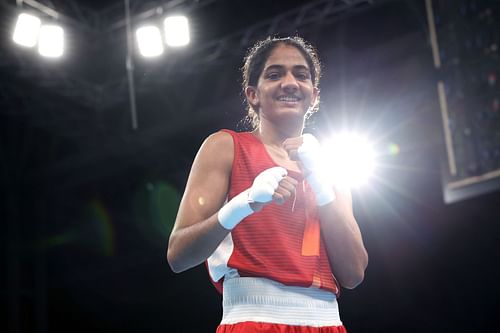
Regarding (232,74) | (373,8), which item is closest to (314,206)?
(373,8)

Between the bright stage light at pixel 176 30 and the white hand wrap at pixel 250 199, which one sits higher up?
the bright stage light at pixel 176 30

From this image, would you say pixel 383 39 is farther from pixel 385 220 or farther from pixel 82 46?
pixel 82 46

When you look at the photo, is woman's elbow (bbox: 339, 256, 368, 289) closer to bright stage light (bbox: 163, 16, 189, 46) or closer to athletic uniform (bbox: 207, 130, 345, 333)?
athletic uniform (bbox: 207, 130, 345, 333)

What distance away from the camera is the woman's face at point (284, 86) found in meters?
2.01

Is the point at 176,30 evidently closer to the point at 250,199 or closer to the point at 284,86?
the point at 284,86

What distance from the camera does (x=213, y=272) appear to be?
6.35 ft

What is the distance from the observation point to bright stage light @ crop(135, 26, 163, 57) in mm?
6898

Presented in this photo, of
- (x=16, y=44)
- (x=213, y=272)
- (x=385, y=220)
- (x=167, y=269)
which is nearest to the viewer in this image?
(x=213, y=272)

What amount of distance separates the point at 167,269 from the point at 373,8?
174 inches

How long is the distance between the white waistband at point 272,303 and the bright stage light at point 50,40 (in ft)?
17.8

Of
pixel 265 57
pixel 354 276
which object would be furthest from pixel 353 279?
pixel 265 57

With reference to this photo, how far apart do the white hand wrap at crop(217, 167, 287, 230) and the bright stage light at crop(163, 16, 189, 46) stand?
5.26 meters

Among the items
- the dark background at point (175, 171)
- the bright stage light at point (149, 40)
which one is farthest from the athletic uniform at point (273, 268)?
the bright stage light at point (149, 40)

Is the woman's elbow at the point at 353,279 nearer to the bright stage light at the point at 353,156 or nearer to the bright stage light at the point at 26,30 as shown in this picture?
the bright stage light at the point at 353,156
